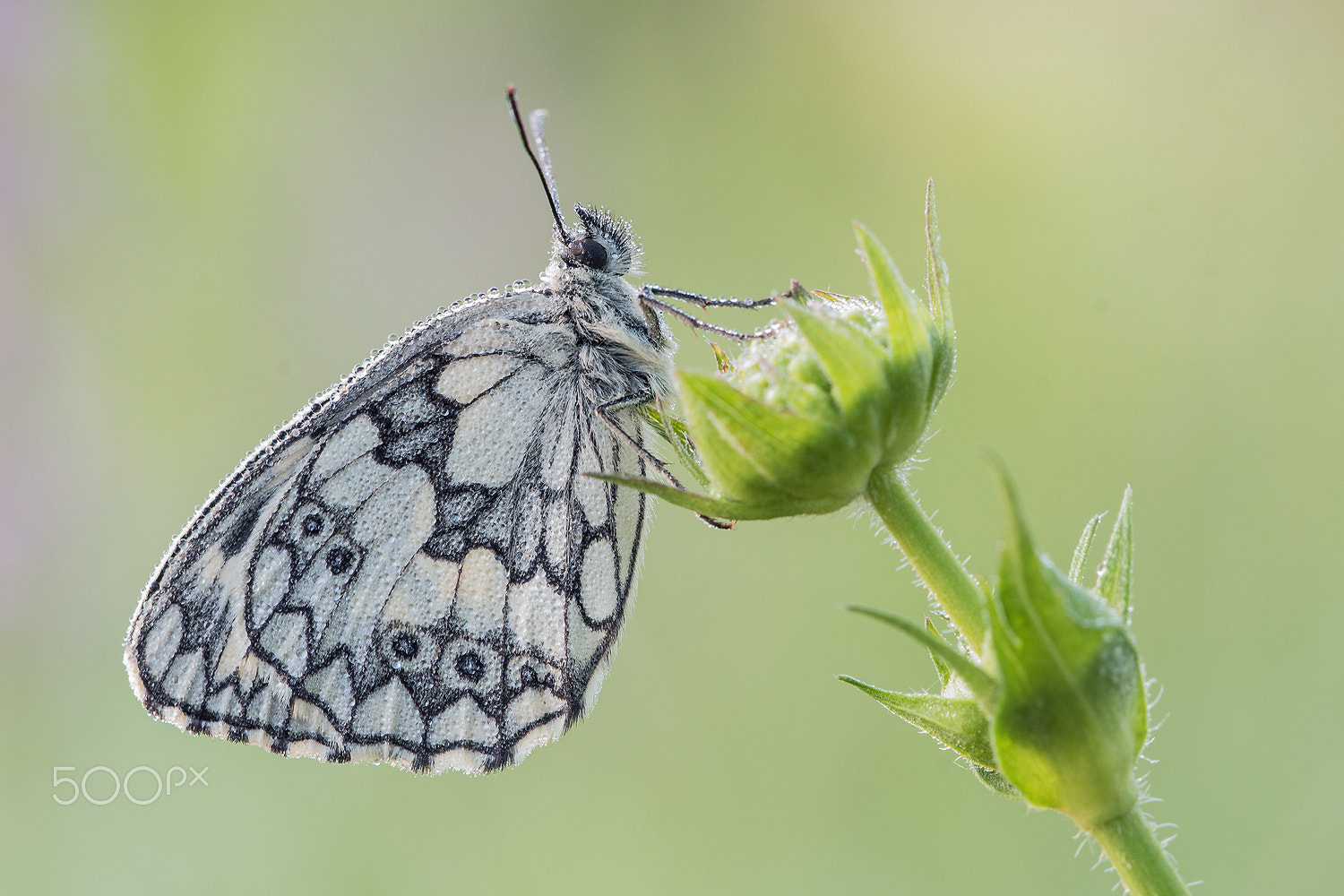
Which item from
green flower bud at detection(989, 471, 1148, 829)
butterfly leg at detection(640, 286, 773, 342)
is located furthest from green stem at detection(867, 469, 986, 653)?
butterfly leg at detection(640, 286, 773, 342)

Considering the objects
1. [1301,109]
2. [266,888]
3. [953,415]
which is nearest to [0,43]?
[266,888]

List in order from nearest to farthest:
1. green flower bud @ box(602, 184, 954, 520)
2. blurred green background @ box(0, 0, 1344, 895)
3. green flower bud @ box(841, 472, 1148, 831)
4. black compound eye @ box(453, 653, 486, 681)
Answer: green flower bud @ box(841, 472, 1148, 831) → green flower bud @ box(602, 184, 954, 520) → black compound eye @ box(453, 653, 486, 681) → blurred green background @ box(0, 0, 1344, 895)

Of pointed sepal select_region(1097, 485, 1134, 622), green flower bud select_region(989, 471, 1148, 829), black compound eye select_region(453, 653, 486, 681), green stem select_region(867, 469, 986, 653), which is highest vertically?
black compound eye select_region(453, 653, 486, 681)

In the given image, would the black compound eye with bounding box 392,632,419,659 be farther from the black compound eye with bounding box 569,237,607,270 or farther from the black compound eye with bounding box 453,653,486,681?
the black compound eye with bounding box 569,237,607,270

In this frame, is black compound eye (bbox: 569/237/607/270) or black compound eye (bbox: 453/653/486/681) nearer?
black compound eye (bbox: 453/653/486/681)

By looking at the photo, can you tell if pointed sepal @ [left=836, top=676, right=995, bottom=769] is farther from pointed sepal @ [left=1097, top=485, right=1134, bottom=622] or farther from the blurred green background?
the blurred green background

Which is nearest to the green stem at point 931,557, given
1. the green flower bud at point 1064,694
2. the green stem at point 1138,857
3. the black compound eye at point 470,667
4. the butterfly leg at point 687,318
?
the green flower bud at point 1064,694

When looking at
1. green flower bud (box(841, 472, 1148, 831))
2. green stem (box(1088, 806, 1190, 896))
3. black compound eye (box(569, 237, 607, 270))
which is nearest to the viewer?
green flower bud (box(841, 472, 1148, 831))

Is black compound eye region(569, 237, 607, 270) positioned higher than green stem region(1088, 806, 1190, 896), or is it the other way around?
black compound eye region(569, 237, 607, 270)
